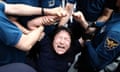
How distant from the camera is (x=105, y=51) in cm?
168

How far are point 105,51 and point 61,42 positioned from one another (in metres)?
0.29

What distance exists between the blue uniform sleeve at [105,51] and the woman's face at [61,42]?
0.46 ft

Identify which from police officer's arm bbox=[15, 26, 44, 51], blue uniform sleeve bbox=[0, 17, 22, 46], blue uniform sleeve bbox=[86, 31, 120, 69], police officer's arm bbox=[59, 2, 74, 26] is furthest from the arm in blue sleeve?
blue uniform sleeve bbox=[0, 17, 22, 46]

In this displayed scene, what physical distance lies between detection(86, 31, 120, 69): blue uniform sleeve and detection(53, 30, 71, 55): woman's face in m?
0.14

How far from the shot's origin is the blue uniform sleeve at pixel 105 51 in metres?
1.63

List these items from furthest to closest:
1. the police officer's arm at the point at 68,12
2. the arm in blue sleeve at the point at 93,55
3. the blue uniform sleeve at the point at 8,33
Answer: the police officer's arm at the point at 68,12 < the arm in blue sleeve at the point at 93,55 < the blue uniform sleeve at the point at 8,33

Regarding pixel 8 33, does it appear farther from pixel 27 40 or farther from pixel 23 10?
pixel 23 10

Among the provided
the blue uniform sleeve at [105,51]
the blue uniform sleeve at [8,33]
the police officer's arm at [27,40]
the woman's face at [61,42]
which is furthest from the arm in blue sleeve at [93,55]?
the blue uniform sleeve at [8,33]

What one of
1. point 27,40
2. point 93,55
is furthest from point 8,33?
point 93,55

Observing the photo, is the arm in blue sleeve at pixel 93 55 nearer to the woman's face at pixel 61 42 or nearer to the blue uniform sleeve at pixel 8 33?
the woman's face at pixel 61 42

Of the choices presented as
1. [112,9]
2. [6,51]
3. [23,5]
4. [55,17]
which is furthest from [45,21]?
[112,9]

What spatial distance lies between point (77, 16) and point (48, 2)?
0.27 metres

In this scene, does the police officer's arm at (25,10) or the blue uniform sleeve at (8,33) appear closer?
the blue uniform sleeve at (8,33)

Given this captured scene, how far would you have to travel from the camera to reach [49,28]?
195 centimetres
